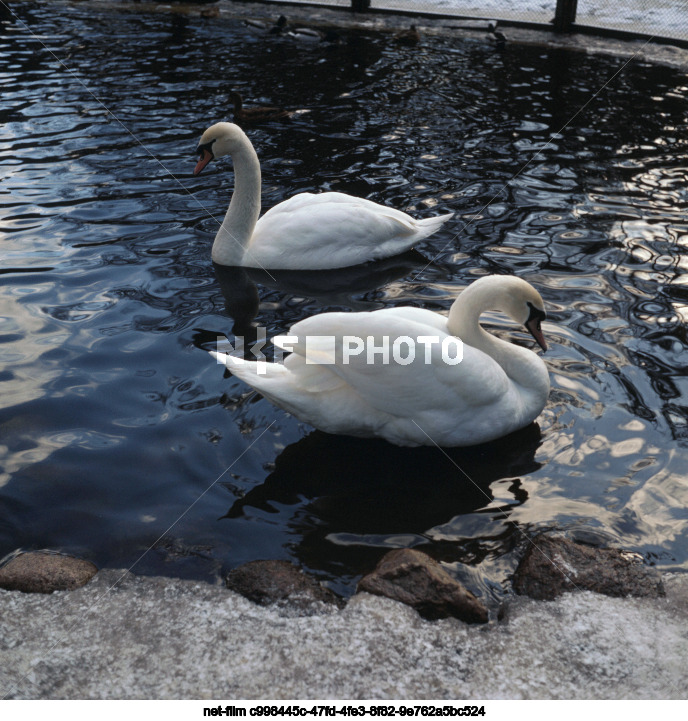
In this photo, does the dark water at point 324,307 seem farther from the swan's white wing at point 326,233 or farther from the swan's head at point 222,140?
the swan's head at point 222,140

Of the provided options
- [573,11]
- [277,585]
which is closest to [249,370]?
[277,585]

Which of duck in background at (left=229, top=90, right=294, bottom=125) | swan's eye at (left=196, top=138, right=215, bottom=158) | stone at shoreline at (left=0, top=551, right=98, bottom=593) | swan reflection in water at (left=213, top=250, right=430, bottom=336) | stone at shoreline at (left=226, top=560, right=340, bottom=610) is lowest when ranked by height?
swan reflection in water at (left=213, top=250, right=430, bottom=336)

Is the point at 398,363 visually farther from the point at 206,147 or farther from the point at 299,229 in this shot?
the point at 206,147

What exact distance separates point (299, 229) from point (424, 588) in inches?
148

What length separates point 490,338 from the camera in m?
4.54

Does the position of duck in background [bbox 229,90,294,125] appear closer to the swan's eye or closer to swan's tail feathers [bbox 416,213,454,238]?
the swan's eye

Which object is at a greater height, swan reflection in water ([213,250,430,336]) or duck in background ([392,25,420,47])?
duck in background ([392,25,420,47])

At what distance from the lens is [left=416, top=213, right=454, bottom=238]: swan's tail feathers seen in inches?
274

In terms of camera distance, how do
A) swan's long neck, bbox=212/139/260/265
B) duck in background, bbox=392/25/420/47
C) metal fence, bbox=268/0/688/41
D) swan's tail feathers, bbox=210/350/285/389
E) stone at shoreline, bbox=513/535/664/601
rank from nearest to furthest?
stone at shoreline, bbox=513/535/664/601, swan's tail feathers, bbox=210/350/285/389, swan's long neck, bbox=212/139/260/265, duck in background, bbox=392/25/420/47, metal fence, bbox=268/0/688/41

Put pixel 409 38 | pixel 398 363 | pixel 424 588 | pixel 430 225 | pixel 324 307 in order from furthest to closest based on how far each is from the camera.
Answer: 1. pixel 409 38
2. pixel 430 225
3. pixel 324 307
4. pixel 398 363
5. pixel 424 588

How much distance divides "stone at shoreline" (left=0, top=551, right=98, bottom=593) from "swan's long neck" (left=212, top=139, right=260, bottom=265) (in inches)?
141

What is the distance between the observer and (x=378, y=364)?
4.04m

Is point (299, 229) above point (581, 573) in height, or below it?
above

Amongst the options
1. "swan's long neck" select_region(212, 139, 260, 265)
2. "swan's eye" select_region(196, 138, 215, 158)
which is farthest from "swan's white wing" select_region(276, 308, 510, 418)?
"swan's eye" select_region(196, 138, 215, 158)
